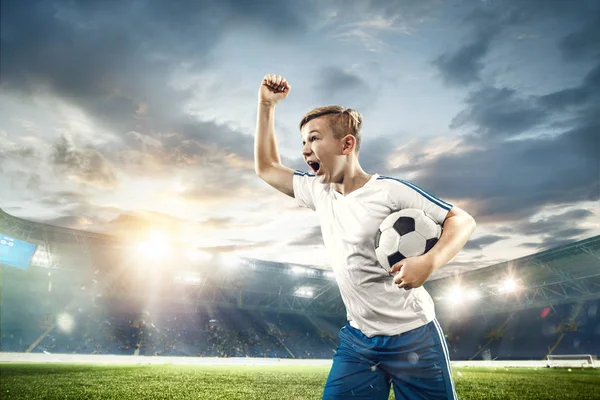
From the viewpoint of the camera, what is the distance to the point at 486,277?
3275 centimetres

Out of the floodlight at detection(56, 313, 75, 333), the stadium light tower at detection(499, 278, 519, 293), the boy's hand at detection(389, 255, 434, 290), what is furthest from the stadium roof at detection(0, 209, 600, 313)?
the boy's hand at detection(389, 255, 434, 290)

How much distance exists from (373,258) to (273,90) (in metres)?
1.56

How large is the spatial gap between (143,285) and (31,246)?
1042 cm

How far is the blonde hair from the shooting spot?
8.71ft

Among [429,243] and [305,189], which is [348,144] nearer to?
[305,189]

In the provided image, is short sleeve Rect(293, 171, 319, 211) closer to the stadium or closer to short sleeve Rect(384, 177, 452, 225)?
short sleeve Rect(384, 177, 452, 225)

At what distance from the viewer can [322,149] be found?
259 centimetres

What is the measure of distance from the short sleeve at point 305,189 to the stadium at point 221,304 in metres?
21.7

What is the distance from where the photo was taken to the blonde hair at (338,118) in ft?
8.71

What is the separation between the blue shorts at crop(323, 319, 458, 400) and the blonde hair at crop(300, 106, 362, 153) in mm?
1397

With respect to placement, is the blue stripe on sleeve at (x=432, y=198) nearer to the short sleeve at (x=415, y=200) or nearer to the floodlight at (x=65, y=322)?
the short sleeve at (x=415, y=200)

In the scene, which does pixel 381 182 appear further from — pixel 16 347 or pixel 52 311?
pixel 52 311

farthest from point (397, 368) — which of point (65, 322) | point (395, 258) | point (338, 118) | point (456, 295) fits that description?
point (456, 295)

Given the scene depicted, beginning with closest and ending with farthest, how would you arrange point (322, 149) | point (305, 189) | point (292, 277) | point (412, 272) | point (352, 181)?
1. point (412, 272)
2. point (322, 149)
3. point (352, 181)
4. point (305, 189)
5. point (292, 277)
